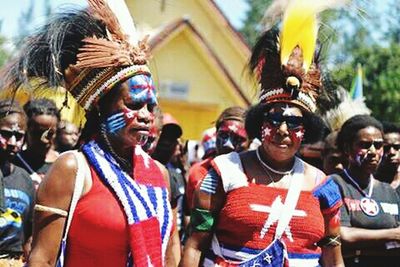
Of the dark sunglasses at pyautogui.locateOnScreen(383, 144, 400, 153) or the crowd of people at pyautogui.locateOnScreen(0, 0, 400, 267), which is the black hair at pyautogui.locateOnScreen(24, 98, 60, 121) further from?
the dark sunglasses at pyautogui.locateOnScreen(383, 144, 400, 153)

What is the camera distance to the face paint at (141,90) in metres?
4.26

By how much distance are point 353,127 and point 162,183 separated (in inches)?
111

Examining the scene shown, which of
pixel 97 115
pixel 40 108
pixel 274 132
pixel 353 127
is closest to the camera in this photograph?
pixel 97 115

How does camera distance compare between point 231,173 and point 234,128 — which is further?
point 234,128

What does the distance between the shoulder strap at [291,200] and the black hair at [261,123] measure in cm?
27

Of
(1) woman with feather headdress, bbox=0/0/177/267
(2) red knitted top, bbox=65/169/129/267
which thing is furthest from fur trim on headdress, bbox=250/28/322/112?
(2) red knitted top, bbox=65/169/129/267

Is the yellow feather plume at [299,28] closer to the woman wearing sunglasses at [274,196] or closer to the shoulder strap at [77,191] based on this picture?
the woman wearing sunglasses at [274,196]

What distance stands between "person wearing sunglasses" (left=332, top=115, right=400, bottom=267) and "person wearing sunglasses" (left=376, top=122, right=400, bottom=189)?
120 cm

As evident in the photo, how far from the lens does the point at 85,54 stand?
4.25 meters

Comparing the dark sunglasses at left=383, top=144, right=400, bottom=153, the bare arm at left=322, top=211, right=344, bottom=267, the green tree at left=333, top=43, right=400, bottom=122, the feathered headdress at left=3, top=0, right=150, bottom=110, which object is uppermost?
the green tree at left=333, top=43, right=400, bottom=122

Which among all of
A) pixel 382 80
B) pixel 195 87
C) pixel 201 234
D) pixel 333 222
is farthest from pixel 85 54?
pixel 382 80

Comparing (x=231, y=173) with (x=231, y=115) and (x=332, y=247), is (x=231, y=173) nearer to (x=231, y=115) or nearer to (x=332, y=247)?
(x=332, y=247)

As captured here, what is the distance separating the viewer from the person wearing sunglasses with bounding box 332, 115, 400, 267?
6.46m

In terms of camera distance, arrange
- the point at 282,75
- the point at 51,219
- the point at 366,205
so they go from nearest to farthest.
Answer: the point at 51,219 < the point at 282,75 < the point at 366,205
